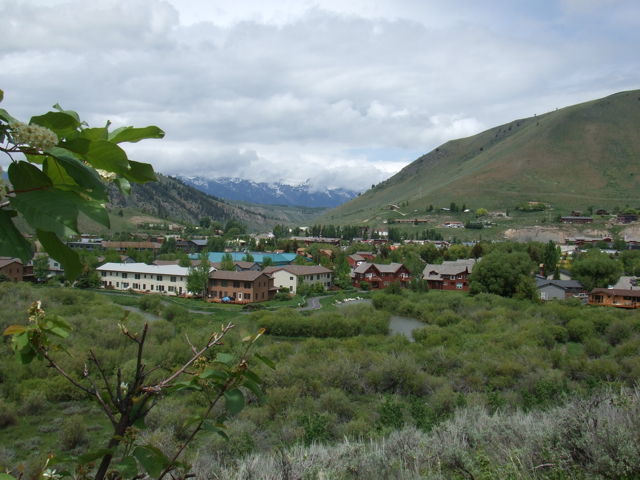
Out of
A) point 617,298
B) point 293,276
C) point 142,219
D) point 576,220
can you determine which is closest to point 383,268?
point 293,276

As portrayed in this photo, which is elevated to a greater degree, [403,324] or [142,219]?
[142,219]

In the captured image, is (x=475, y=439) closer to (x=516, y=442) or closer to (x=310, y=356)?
(x=516, y=442)

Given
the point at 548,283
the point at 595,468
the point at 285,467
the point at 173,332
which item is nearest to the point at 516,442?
the point at 595,468

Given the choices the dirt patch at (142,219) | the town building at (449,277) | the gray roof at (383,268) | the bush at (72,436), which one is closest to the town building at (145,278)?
the gray roof at (383,268)

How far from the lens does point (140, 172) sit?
1012 mm

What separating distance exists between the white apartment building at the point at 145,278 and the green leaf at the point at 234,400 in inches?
1621

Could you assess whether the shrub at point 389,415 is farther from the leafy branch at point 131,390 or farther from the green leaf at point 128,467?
the green leaf at point 128,467

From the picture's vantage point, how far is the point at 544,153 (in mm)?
127875

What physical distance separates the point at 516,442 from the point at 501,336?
1597 centimetres

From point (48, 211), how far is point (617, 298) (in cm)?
3970

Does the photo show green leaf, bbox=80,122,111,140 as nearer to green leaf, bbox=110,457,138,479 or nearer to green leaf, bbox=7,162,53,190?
→ green leaf, bbox=7,162,53,190

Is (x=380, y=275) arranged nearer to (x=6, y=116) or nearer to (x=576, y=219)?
(x=6, y=116)

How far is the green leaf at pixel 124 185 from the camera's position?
126 cm

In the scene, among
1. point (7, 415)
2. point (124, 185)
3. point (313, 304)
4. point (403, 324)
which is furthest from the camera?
point (313, 304)
